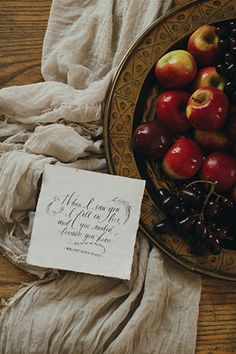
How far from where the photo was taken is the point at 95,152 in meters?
0.84

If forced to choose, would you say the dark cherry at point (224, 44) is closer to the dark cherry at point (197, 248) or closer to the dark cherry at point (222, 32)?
the dark cherry at point (222, 32)

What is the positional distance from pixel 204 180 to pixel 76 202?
20 centimetres

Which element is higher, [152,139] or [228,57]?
[228,57]

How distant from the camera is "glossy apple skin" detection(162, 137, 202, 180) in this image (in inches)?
31.4

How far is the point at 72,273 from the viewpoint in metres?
0.79

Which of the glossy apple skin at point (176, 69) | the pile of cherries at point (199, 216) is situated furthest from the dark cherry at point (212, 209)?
the glossy apple skin at point (176, 69)

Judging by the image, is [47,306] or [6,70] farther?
[6,70]

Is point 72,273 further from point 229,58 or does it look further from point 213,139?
point 229,58

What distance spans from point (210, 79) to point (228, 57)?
1.9 inches

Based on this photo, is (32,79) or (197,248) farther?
(32,79)

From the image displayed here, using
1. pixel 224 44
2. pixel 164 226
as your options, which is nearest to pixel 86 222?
pixel 164 226

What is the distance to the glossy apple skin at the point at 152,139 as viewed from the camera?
80 centimetres

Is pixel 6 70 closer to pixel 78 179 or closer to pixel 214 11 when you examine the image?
pixel 78 179

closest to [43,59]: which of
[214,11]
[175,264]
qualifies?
[214,11]
